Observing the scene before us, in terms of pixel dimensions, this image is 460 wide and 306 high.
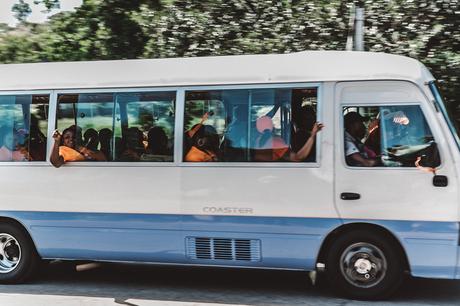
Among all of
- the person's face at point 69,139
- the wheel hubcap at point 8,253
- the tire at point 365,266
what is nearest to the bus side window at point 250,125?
the tire at point 365,266

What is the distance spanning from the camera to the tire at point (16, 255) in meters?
7.64

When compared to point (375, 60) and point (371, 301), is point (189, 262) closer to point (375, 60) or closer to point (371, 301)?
point (371, 301)

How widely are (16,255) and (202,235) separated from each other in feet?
7.81

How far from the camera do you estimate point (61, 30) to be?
14023 millimetres

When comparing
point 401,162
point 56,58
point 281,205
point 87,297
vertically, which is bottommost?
point 87,297

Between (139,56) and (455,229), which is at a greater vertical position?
(139,56)

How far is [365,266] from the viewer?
668 cm

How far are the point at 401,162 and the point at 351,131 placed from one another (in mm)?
590

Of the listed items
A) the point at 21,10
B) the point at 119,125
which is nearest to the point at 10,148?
the point at 119,125

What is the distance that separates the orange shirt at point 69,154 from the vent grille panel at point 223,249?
1.58 meters

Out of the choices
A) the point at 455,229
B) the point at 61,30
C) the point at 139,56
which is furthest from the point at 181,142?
the point at 61,30

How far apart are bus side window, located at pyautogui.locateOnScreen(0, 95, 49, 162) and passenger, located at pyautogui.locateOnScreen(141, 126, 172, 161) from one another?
1.27 meters

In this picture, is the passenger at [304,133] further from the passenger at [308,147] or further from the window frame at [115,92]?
the window frame at [115,92]

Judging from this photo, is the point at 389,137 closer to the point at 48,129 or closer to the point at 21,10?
the point at 48,129
